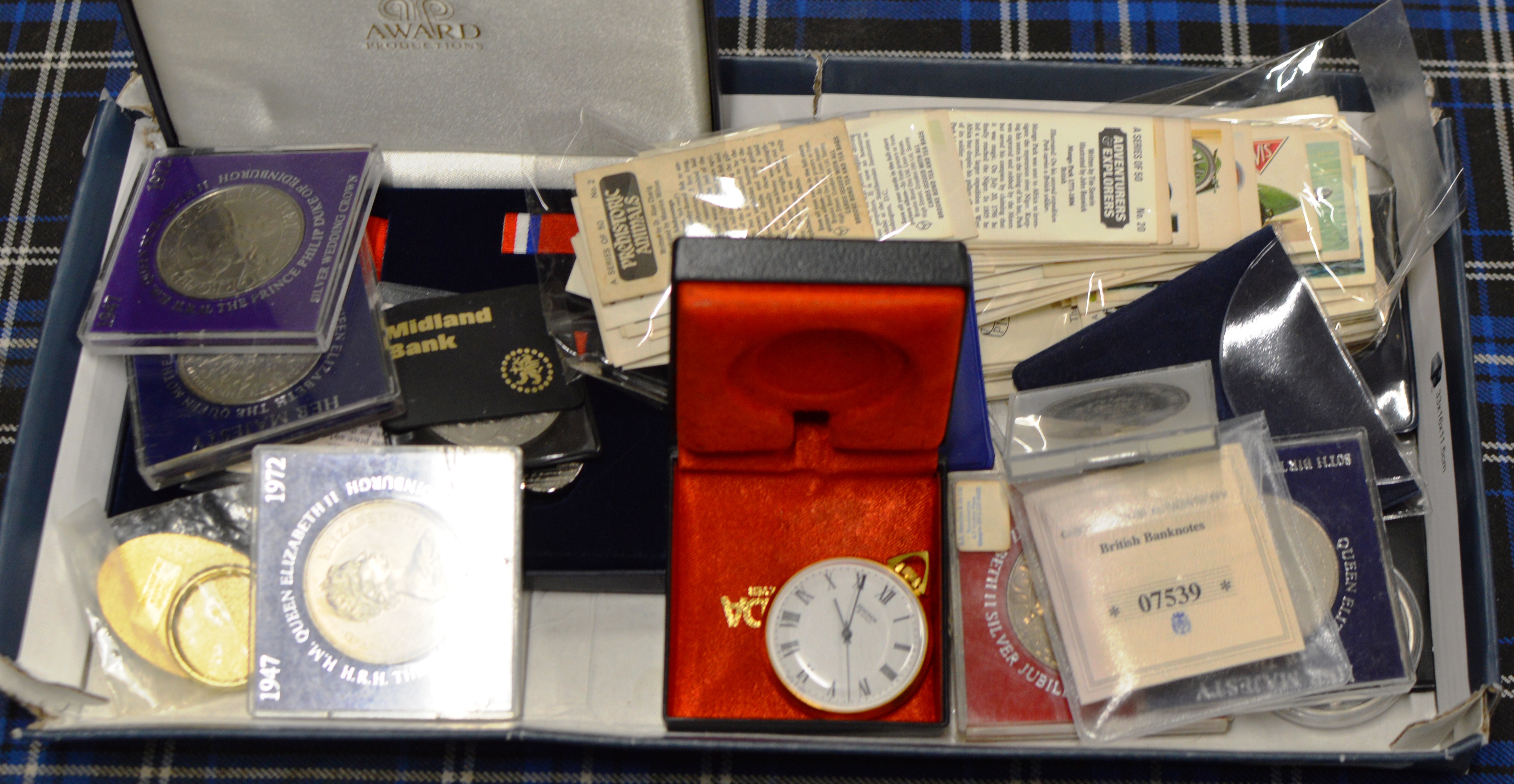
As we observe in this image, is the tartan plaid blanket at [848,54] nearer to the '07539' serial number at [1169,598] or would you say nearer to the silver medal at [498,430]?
the '07539' serial number at [1169,598]

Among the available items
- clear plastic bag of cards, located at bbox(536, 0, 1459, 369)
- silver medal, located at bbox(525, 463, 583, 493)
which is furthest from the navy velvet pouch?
silver medal, located at bbox(525, 463, 583, 493)

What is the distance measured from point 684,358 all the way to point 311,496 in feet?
1.45

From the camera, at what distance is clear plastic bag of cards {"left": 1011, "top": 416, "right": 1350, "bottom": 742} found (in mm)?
1120

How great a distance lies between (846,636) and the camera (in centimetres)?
112

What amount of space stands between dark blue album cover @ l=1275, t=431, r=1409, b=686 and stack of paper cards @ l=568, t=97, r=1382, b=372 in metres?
0.22

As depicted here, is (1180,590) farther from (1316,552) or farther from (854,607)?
(854,607)

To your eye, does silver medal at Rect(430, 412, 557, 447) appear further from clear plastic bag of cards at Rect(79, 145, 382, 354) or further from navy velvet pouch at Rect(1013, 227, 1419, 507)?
navy velvet pouch at Rect(1013, 227, 1419, 507)

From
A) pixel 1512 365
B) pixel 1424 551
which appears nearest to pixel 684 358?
pixel 1424 551

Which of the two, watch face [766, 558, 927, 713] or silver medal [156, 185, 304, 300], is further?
silver medal [156, 185, 304, 300]

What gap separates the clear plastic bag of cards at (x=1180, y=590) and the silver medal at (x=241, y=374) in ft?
2.66

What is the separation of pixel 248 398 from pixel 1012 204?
89 centimetres

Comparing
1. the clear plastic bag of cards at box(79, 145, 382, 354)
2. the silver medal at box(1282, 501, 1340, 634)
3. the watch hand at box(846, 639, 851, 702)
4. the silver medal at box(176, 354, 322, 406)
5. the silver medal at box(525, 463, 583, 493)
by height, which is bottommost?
the watch hand at box(846, 639, 851, 702)

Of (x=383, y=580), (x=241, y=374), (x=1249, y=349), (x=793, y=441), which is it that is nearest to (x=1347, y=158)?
(x=1249, y=349)

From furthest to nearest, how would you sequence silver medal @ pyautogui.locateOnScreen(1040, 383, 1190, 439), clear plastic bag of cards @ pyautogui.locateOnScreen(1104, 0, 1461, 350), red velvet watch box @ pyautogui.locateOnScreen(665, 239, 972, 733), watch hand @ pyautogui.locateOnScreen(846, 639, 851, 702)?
clear plastic bag of cards @ pyautogui.locateOnScreen(1104, 0, 1461, 350) < silver medal @ pyautogui.locateOnScreen(1040, 383, 1190, 439) < watch hand @ pyautogui.locateOnScreen(846, 639, 851, 702) < red velvet watch box @ pyautogui.locateOnScreen(665, 239, 972, 733)
